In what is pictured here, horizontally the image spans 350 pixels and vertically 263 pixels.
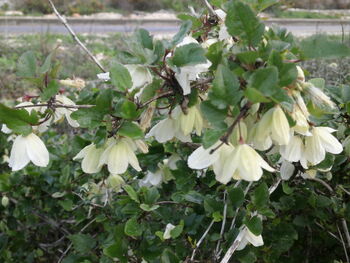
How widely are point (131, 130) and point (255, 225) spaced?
0.38 metres

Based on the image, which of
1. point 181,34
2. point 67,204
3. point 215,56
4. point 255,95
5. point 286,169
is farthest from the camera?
point 67,204

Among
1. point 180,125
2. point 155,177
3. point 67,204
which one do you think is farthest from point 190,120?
point 67,204

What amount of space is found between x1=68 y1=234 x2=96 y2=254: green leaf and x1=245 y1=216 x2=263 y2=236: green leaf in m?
0.66

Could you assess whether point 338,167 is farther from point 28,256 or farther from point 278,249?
point 28,256

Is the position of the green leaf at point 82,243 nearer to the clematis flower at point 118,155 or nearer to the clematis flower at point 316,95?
the clematis flower at point 118,155

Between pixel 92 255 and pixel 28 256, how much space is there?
2.18ft

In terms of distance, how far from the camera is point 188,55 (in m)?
0.89

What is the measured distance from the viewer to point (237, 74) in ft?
2.79

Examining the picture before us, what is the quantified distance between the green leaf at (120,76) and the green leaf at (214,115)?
0.60 feet

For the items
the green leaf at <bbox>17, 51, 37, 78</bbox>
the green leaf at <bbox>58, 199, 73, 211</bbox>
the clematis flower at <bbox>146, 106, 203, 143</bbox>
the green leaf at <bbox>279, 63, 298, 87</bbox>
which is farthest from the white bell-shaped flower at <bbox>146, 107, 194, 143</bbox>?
the green leaf at <bbox>58, 199, 73, 211</bbox>

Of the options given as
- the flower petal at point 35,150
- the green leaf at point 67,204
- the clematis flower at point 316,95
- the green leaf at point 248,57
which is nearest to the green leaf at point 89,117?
the flower petal at point 35,150

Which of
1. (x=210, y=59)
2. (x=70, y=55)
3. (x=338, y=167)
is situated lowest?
(x=70, y=55)

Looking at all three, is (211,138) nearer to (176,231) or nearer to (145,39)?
(145,39)

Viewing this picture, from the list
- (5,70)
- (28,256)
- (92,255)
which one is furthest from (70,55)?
(92,255)
